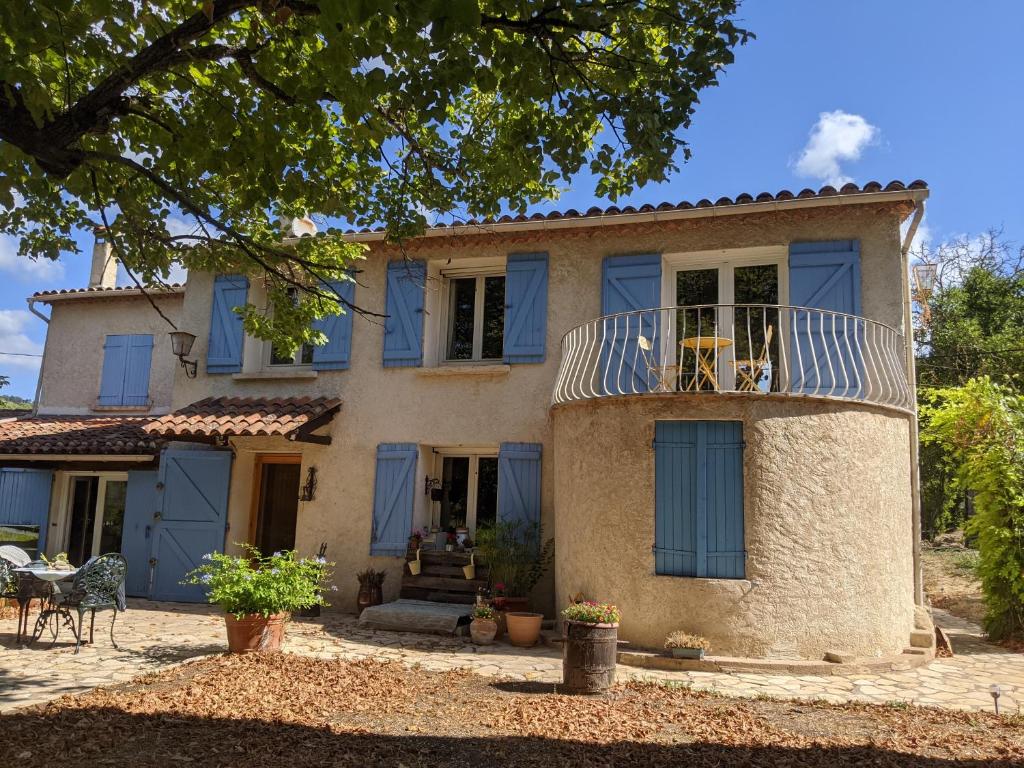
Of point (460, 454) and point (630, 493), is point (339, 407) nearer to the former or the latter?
point (460, 454)

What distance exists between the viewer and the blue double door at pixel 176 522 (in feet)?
33.8

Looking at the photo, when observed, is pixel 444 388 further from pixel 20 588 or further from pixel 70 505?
pixel 70 505

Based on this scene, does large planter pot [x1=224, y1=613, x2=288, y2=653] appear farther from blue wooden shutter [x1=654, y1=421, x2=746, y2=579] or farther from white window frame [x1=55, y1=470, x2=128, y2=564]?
white window frame [x1=55, y1=470, x2=128, y2=564]

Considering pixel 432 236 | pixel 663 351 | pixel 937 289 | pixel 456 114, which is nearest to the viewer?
pixel 456 114

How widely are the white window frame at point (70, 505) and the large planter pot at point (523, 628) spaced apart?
6992mm

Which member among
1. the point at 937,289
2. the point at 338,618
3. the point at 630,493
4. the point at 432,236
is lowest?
the point at 338,618

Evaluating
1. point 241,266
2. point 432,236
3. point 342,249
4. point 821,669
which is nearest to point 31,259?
point 241,266

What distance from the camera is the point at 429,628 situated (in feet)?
27.7

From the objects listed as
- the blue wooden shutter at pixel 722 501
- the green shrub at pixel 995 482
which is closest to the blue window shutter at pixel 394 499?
the blue wooden shutter at pixel 722 501

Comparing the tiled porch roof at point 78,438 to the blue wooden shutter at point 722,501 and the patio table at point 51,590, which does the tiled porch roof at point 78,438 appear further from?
the blue wooden shutter at point 722,501

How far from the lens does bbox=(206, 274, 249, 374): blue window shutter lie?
36.0 ft

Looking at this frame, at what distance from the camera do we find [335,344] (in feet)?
34.4

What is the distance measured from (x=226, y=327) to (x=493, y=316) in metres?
4.01

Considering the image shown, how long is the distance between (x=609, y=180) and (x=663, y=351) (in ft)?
12.2
